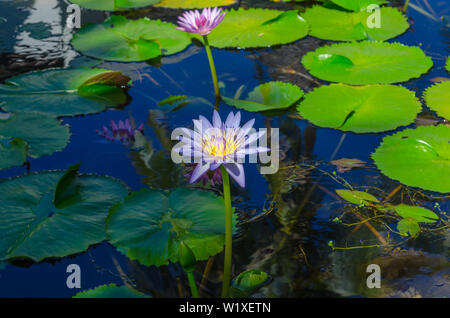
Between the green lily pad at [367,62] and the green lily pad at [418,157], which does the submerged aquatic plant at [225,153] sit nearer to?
the green lily pad at [418,157]

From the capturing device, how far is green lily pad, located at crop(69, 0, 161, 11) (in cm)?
322

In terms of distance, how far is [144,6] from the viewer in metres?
3.28

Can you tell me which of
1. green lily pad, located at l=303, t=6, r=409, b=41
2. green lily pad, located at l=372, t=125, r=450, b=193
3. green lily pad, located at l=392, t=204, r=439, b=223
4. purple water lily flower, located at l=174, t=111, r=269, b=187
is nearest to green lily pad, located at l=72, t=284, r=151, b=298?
purple water lily flower, located at l=174, t=111, r=269, b=187

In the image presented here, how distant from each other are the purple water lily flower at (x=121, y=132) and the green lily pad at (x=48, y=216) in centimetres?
32

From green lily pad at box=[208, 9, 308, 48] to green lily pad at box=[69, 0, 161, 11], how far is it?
2.02 feet

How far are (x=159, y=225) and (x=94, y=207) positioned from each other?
25cm

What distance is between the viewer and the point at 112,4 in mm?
3277

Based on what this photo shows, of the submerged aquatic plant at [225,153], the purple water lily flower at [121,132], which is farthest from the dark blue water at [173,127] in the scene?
the submerged aquatic plant at [225,153]

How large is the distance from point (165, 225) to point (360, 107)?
3.69ft

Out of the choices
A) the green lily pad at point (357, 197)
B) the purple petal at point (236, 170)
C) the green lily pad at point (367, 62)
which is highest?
the green lily pad at point (367, 62)

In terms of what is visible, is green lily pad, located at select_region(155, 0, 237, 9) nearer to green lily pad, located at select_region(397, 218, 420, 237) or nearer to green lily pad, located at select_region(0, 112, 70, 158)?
green lily pad, located at select_region(0, 112, 70, 158)

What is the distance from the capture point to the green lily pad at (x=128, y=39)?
8.77 feet

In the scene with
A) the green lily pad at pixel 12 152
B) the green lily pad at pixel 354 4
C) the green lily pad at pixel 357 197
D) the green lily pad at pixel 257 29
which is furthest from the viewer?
the green lily pad at pixel 354 4

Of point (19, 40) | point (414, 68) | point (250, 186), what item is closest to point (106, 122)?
point (250, 186)
